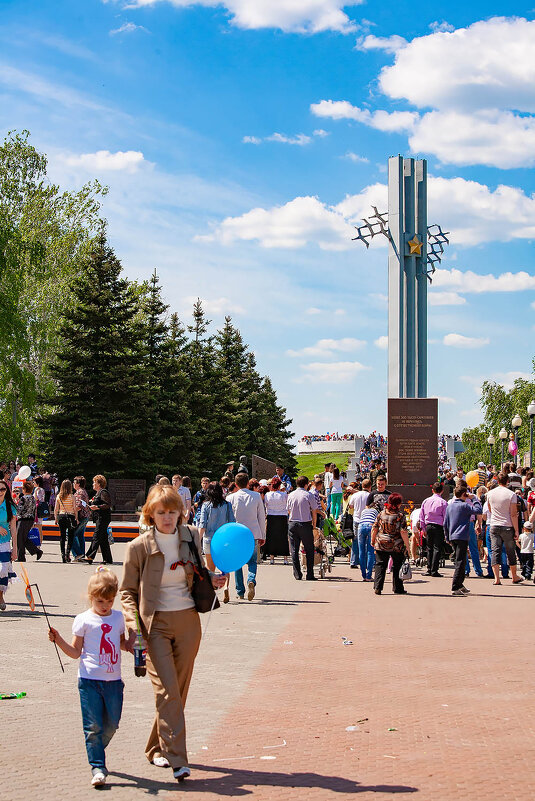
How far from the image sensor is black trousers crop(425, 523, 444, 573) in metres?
18.1

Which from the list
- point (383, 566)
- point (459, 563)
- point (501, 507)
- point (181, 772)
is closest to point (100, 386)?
point (501, 507)

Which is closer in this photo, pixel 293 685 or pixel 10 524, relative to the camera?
pixel 293 685

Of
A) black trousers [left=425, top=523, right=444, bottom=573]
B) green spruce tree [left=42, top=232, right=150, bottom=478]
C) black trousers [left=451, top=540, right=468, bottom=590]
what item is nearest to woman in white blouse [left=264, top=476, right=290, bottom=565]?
black trousers [left=425, top=523, right=444, bottom=573]

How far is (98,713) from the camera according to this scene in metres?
5.59

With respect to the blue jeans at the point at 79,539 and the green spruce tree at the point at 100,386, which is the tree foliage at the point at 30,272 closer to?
the green spruce tree at the point at 100,386

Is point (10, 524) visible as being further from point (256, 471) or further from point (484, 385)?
point (484, 385)

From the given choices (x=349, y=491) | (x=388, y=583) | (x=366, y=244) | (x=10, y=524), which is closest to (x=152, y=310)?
(x=366, y=244)

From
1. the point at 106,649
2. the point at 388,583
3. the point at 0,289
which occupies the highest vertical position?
the point at 0,289

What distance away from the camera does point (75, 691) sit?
8164 millimetres

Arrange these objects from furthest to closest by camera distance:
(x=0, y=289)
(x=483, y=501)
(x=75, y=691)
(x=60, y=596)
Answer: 1. (x=0, y=289)
2. (x=483, y=501)
3. (x=60, y=596)
4. (x=75, y=691)

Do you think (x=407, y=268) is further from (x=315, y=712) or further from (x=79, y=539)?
(x=315, y=712)

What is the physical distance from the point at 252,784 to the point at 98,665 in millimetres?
1097

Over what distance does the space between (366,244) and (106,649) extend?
1491 inches

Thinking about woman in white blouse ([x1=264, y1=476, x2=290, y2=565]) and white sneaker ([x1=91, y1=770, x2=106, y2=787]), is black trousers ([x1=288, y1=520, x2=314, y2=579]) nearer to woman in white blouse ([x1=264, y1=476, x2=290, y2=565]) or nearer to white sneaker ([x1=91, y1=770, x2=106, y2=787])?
woman in white blouse ([x1=264, y1=476, x2=290, y2=565])
